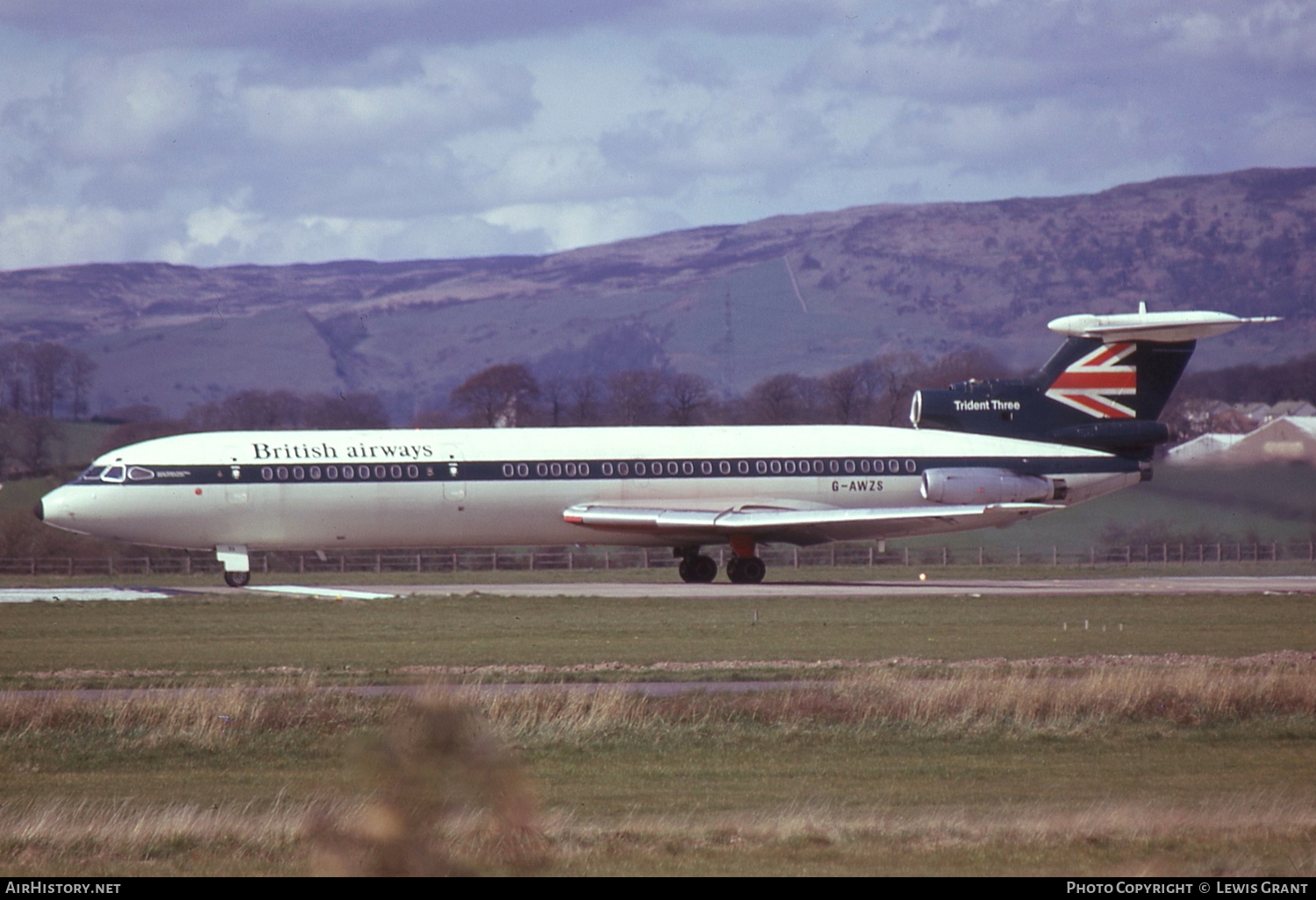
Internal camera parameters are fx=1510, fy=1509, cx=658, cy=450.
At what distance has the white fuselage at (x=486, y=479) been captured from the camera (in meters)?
39.6

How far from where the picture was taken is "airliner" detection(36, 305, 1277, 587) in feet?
131

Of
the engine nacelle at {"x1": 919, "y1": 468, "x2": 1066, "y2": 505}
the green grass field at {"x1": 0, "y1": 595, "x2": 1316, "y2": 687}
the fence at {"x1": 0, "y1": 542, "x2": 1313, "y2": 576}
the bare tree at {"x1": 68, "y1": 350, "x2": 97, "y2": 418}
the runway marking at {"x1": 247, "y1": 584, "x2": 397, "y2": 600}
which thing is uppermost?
Result: the bare tree at {"x1": 68, "y1": 350, "x2": 97, "y2": 418}

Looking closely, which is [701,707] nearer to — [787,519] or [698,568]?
[787,519]

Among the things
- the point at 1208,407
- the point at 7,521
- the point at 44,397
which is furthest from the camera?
the point at 44,397

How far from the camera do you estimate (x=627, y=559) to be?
58594mm

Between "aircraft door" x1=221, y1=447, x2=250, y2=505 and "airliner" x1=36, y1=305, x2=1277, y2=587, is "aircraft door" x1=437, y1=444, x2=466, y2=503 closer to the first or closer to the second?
"airliner" x1=36, y1=305, x2=1277, y2=587

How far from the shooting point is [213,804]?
13953 mm

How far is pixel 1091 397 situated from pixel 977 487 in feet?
15.7

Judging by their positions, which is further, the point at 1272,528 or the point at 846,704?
the point at 1272,528

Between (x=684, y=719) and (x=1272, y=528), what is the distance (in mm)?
30397

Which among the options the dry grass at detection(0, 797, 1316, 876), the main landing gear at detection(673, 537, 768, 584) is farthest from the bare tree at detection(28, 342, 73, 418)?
the dry grass at detection(0, 797, 1316, 876)

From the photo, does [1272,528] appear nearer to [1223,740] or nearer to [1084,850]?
[1223,740]

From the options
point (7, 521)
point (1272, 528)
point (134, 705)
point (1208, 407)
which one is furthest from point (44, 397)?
point (134, 705)

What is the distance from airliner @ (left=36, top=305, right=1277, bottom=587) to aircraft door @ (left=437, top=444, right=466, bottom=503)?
0.15 ft
